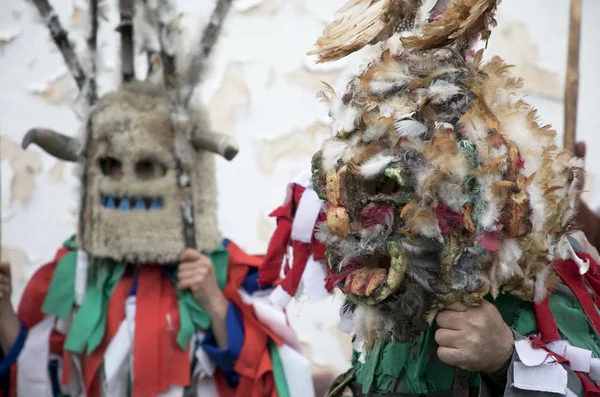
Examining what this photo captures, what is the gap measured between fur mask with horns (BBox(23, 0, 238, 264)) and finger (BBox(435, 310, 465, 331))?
1000 millimetres

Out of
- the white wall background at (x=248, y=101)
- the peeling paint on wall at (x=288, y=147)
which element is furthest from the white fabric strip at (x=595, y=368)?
the peeling paint on wall at (x=288, y=147)

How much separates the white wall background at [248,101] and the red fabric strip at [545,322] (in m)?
1.66

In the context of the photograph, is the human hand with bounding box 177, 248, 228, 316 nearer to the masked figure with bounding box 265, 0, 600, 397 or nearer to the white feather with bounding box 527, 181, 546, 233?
the masked figure with bounding box 265, 0, 600, 397

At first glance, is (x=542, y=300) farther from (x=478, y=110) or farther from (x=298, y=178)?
(x=298, y=178)

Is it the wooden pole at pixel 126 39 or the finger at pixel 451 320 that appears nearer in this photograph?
the finger at pixel 451 320

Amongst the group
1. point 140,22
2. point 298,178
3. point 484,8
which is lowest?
point 298,178

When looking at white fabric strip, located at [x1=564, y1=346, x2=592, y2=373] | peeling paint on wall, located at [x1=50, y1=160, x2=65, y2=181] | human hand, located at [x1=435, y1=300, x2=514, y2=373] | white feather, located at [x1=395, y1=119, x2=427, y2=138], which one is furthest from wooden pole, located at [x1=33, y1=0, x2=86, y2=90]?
white fabric strip, located at [x1=564, y1=346, x2=592, y2=373]

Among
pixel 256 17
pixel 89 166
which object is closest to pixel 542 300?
pixel 89 166

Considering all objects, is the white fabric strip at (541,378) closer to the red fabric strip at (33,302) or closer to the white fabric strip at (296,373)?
the white fabric strip at (296,373)

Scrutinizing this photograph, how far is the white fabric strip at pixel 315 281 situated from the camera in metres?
1.50

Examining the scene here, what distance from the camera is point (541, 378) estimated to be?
1031mm

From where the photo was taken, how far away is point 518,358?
3.43 feet

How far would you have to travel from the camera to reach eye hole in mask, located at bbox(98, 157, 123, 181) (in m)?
2.02

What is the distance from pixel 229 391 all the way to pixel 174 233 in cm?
47
